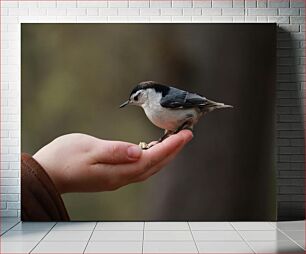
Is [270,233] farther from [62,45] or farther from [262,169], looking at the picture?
[62,45]

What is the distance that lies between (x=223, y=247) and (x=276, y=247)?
13.2 inches

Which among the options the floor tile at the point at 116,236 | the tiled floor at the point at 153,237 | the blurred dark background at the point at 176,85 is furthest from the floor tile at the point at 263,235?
the floor tile at the point at 116,236

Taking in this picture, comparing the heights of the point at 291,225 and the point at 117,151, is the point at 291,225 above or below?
below

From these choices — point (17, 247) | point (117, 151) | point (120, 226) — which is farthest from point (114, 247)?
point (117, 151)

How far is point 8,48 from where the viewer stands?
4.74m

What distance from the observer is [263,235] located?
13.8 feet

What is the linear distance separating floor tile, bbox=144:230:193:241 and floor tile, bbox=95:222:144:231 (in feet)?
0.64

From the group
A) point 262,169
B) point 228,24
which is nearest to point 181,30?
point 228,24

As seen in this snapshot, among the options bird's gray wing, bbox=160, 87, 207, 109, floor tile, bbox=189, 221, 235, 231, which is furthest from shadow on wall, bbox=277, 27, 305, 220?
bird's gray wing, bbox=160, 87, 207, 109

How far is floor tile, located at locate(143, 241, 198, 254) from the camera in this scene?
3682mm

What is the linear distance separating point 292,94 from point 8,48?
225cm

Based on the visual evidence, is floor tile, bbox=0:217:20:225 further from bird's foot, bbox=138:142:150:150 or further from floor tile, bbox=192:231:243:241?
floor tile, bbox=192:231:243:241

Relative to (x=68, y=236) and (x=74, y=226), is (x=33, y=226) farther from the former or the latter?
(x=68, y=236)

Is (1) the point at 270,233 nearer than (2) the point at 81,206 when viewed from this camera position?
Yes
